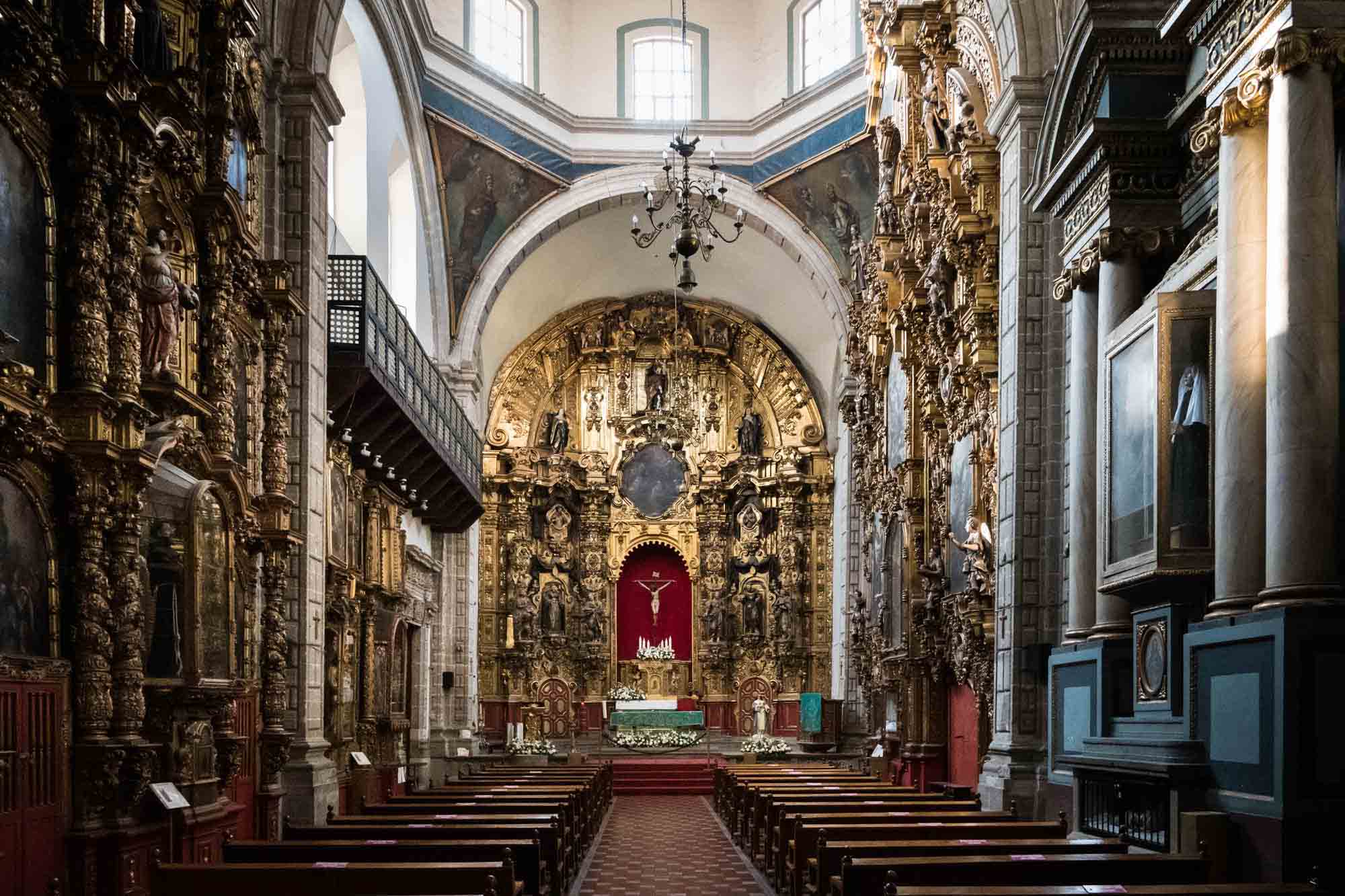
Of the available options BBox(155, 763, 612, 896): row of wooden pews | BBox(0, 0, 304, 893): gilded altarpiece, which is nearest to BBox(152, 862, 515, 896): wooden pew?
BBox(155, 763, 612, 896): row of wooden pews

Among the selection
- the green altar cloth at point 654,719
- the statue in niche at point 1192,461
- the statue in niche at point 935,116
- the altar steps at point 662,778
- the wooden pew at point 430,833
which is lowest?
the altar steps at point 662,778

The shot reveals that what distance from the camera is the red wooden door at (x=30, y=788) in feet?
26.3

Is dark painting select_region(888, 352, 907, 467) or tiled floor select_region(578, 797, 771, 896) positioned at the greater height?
dark painting select_region(888, 352, 907, 467)

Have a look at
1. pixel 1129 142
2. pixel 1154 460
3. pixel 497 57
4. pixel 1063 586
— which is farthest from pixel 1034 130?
pixel 497 57

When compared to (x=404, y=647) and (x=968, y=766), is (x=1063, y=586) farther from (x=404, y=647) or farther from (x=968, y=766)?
(x=404, y=647)

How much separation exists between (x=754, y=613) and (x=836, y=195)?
10115 millimetres

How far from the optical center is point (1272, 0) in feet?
25.1

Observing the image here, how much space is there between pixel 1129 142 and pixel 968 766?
8.93 metres

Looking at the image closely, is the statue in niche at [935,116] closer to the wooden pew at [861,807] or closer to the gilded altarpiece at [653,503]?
the wooden pew at [861,807]

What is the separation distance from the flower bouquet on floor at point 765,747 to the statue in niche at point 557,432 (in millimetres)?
7845

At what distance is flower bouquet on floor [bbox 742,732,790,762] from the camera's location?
89.1ft

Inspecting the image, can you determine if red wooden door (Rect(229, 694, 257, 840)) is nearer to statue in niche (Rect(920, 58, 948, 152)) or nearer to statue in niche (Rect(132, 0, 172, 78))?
statue in niche (Rect(132, 0, 172, 78))

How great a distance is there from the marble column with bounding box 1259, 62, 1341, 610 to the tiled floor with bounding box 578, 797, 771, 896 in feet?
21.2

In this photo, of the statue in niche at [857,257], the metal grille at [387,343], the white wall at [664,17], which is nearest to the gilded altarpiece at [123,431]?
the metal grille at [387,343]
